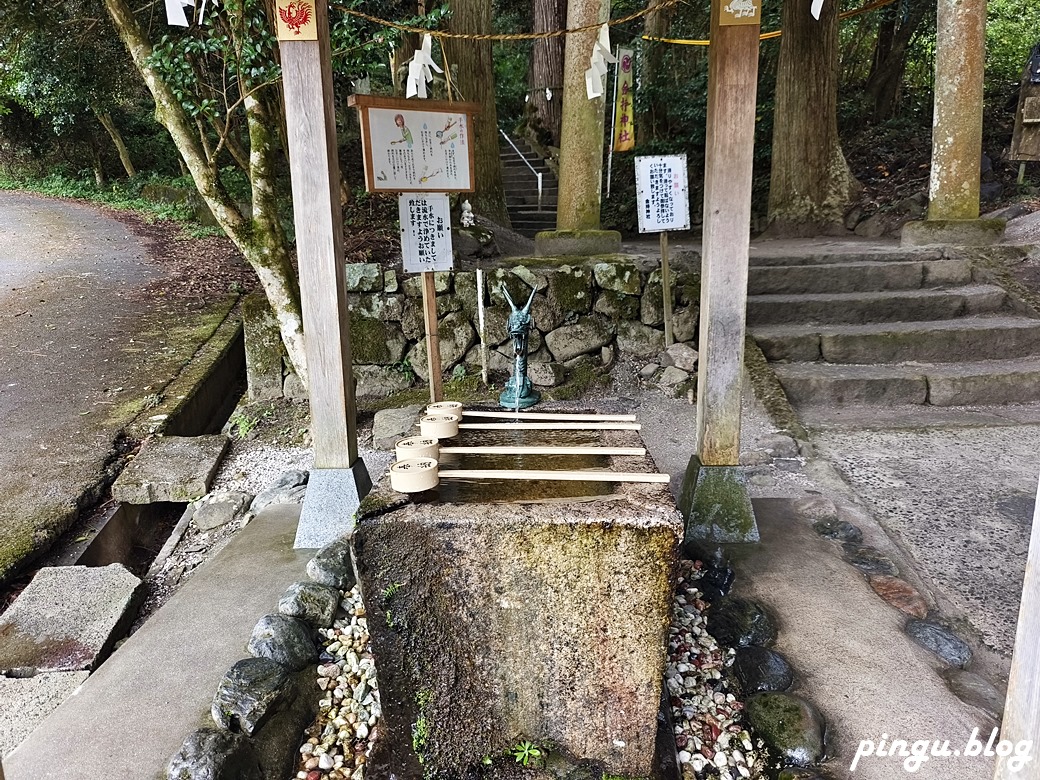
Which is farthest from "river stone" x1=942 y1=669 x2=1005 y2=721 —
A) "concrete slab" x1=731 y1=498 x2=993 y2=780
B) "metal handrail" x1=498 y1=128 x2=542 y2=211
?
"metal handrail" x1=498 y1=128 x2=542 y2=211

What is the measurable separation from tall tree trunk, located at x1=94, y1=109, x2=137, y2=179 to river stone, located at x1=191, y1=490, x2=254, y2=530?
44.1 ft

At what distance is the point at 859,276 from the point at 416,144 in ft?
14.4

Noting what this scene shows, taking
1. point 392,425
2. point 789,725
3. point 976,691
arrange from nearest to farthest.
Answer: point 789,725 → point 976,691 → point 392,425

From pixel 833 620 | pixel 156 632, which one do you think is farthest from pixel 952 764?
pixel 156 632

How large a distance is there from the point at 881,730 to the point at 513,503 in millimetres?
1413

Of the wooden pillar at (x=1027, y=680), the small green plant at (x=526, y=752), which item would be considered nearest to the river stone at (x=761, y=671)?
the small green plant at (x=526, y=752)

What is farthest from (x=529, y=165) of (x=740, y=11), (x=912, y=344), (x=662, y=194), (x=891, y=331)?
(x=740, y=11)

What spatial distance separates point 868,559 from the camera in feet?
10.1

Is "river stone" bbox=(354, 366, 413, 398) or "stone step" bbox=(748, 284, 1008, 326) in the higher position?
"stone step" bbox=(748, 284, 1008, 326)

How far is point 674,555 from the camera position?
1825mm

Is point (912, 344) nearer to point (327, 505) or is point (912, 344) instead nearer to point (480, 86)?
point (327, 505)

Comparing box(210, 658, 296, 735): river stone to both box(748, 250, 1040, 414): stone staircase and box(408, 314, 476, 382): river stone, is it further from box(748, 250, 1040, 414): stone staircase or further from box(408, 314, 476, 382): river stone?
box(748, 250, 1040, 414): stone staircase

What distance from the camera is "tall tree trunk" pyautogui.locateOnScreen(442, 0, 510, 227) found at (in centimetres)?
712

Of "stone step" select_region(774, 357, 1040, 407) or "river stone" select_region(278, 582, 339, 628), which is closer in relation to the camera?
"river stone" select_region(278, 582, 339, 628)
